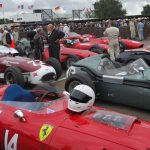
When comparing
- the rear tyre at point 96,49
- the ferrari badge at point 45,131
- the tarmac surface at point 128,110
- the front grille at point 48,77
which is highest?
the ferrari badge at point 45,131

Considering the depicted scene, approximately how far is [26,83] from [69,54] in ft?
9.84

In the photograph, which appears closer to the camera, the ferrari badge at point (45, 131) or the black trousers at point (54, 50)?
the ferrari badge at point (45, 131)

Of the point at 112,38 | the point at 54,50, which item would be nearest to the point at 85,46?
the point at 112,38

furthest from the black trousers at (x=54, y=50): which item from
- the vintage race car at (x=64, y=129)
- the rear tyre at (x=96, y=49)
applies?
the vintage race car at (x=64, y=129)

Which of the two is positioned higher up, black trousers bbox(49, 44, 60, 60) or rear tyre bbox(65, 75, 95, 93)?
black trousers bbox(49, 44, 60, 60)

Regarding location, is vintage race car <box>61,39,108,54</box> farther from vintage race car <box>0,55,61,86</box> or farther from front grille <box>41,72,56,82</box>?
front grille <box>41,72,56,82</box>

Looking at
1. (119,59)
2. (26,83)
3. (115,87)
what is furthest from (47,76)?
(115,87)

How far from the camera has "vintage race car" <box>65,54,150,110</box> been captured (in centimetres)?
646

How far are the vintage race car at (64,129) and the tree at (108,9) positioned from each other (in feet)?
Result: 249

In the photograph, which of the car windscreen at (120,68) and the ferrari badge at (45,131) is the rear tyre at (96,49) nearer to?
the car windscreen at (120,68)

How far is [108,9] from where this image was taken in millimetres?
80125

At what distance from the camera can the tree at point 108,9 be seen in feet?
262

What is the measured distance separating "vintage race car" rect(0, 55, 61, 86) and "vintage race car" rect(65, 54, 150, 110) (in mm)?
1197

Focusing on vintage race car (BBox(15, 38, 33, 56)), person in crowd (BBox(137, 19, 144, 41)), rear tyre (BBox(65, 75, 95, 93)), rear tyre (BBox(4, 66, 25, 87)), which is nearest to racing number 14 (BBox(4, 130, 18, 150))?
rear tyre (BBox(65, 75, 95, 93))
